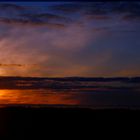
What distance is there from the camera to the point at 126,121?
35.0 ft

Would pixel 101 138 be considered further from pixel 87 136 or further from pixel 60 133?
pixel 60 133

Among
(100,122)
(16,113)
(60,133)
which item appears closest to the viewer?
(60,133)

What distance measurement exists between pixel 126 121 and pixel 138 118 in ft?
1.41

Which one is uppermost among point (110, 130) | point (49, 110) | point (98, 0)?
point (98, 0)

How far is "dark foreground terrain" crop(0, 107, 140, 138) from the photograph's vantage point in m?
9.65

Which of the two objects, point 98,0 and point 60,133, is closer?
point 98,0

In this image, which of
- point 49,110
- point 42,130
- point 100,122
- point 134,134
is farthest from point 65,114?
point 134,134

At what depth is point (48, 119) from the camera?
36.7 ft

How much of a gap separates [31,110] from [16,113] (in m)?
0.74

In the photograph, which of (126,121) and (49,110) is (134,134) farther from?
(49,110)

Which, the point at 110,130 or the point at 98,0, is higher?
the point at 98,0

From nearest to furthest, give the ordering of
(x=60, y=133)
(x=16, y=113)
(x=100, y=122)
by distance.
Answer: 1. (x=60, y=133)
2. (x=100, y=122)
3. (x=16, y=113)

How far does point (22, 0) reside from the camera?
24.8ft

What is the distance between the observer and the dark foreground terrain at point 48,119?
9.65 meters
